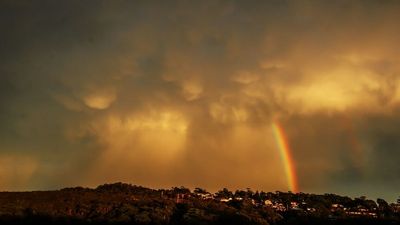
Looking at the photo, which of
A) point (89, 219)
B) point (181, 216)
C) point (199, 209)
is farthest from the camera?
point (199, 209)

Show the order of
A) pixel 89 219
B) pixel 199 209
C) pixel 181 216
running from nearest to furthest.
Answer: pixel 89 219 < pixel 181 216 < pixel 199 209

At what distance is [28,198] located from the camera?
14700cm

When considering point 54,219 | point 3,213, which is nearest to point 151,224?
point 54,219

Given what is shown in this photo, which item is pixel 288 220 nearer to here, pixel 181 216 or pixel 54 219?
pixel 181 216

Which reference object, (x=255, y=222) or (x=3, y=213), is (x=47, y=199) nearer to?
(x=3, y=213)

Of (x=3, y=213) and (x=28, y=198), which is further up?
(x=28, y=198)

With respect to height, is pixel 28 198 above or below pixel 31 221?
above

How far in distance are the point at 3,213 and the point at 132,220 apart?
30905 mm

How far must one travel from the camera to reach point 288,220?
149 m

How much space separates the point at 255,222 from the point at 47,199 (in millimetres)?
59364

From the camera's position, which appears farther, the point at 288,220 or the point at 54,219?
the point at 288,220

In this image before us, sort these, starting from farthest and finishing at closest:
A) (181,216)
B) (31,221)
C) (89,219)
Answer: (181,216) → (89,219) → (31,221)

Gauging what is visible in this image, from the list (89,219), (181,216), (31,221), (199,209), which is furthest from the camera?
(199,209)

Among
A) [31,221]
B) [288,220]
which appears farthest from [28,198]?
[288,220]
